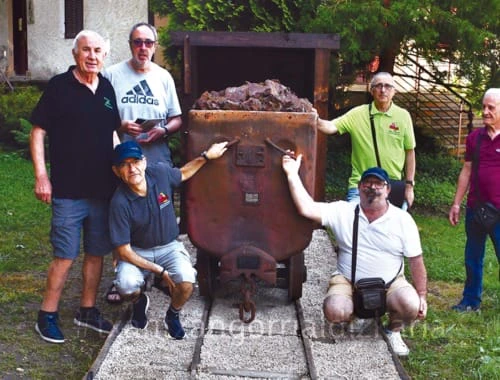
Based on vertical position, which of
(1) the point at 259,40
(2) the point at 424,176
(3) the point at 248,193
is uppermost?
(1) the point at 259,40

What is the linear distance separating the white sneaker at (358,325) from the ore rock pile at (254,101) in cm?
152

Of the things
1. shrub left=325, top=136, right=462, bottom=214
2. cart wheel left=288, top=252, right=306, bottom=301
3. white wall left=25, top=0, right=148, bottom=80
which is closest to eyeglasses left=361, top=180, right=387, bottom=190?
cart wheel left=288, top=252, right=306, bottom=301

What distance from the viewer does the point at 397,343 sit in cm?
548

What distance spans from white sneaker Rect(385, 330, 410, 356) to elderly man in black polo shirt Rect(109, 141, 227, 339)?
139 cm

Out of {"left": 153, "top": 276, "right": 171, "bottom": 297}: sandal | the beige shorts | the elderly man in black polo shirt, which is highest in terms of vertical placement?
the elderly man in black polo shirt

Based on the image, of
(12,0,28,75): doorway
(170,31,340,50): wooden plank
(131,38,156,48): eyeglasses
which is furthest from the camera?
(12,0,28,75): doorway

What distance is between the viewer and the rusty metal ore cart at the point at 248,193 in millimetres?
5520

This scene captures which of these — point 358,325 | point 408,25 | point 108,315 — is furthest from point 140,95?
point 408,25

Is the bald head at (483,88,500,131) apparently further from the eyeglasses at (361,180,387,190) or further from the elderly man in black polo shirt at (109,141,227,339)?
the elderly man in black polo shirt at (109,141,227,339)

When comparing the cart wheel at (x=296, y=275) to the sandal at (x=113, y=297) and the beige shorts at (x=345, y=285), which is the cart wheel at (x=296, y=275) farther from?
the sandal at (x=113, y=297)

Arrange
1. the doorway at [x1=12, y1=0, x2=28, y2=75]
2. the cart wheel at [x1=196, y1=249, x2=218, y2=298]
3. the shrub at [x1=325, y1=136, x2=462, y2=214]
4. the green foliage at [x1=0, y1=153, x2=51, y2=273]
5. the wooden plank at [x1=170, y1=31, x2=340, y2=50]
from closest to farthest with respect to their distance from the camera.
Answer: the cart wheel at [x1=196, y1=249, x2=218, y2=298], the wooden plank at [x1=170, y1=31, x2=340, y2=50], the green foliage at [x1=0, y1=153, x2=51, y2=273], the shrub at [x1=325, y1=136, x2=462, y2=214], the doorway at [x1=12, y1=0, x2=28, y2=75]

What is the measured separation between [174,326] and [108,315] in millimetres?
925

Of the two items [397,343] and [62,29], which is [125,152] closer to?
[397,343]

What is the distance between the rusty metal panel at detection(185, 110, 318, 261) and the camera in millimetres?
5520
